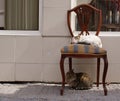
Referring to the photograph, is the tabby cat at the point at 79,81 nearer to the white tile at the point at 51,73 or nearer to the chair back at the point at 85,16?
the white tile at the point at 51,73

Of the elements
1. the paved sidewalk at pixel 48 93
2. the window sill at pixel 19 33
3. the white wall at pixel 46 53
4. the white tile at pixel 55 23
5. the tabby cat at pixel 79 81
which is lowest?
the paved sidewalk at pixel 48 93

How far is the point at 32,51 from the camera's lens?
20.9 feet

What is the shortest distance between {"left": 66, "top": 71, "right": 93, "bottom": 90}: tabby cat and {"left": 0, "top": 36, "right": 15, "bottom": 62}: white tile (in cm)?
112

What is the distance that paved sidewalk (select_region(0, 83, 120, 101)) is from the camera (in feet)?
17.1

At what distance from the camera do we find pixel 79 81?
5.90 metres

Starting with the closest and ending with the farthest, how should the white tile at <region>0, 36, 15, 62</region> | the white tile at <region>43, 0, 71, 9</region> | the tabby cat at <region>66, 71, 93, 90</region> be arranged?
the tabby cat at <region>66, 71, 93, 90</region>, the white tile at <region>43, 0, 71, 9</region>, the white tile at <region>0, 36, 15, 62</region>

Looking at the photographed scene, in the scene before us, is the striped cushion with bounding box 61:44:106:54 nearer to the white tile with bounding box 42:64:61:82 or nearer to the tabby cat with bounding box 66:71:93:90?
the tabby cat with bounding box 66:71:93:90

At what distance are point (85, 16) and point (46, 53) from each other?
925 mm

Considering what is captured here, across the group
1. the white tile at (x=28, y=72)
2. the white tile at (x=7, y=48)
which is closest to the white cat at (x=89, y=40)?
the white tile at (x=28, y=72)

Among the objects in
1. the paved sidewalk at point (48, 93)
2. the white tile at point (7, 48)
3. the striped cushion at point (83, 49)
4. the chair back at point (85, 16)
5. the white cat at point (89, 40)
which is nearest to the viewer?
the paved sidewalk at point (48, 93)

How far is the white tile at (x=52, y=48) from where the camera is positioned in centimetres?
634

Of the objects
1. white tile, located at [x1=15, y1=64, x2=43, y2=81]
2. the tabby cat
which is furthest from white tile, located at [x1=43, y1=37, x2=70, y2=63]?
the tabby cat

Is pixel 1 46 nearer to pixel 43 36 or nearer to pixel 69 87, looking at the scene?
pixel 43 36

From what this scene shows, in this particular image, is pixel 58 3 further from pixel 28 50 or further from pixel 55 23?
pixel 28 50
